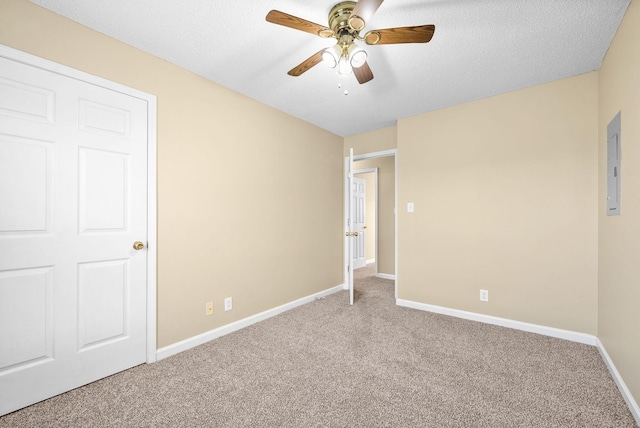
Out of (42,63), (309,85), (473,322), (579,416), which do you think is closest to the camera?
(579,416)

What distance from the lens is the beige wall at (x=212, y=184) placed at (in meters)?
1.88

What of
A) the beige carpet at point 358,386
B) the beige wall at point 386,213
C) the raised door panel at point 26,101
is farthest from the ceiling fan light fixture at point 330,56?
the beige wall at point 386,213

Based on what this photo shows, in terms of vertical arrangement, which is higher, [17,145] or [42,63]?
[42,63]

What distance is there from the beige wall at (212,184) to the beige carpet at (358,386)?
50 centimetres

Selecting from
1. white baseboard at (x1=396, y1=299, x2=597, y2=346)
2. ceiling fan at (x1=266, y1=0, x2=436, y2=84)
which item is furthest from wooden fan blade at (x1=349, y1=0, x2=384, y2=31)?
white baseboard at (x1=396, y1=299, x2=597, y2=346)

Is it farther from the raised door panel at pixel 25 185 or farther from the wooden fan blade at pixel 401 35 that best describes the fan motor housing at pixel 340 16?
the raised door panel at pixel 25 185

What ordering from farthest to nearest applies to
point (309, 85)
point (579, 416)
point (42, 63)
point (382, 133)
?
point (382, 133)
point (309, 85)
point (42, 63)
point (579, 416)

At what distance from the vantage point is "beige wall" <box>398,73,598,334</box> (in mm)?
2436

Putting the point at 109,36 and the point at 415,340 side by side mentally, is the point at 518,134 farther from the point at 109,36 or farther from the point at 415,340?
the point at 109,36

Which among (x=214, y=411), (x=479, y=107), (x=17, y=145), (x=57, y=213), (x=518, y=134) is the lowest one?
(x=214, y=411)

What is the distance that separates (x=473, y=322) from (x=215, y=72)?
11.7ft

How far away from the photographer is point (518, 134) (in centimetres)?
273

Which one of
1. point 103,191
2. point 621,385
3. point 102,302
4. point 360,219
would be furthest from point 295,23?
point 360,219

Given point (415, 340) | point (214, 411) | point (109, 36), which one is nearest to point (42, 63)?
point (109, 36)
